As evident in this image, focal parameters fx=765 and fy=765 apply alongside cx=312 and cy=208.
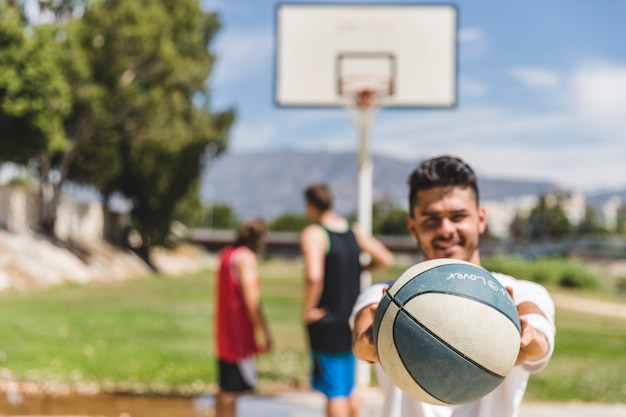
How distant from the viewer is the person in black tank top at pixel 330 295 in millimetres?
5066

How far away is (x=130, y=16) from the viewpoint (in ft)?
94.7

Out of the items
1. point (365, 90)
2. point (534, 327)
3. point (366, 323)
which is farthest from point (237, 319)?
point (365, 90)

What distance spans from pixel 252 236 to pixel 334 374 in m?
1.24

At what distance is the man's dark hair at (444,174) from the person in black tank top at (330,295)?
271 centimetres

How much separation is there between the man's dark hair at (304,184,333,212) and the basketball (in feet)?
10.0

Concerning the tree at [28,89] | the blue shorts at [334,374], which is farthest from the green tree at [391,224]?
the blue shorts at [334,374]

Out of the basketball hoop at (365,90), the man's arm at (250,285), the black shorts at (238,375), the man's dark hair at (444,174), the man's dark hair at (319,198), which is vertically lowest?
the black shorts at (238,375)

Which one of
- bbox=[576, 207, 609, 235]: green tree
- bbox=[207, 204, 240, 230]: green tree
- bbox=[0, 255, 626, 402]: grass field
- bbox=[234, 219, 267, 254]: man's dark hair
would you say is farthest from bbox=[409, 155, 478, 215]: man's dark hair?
bbox=[207, 204, 240, 230]: green tree

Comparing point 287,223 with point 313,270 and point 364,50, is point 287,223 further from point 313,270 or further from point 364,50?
point 313,270

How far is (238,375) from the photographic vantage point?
18.3 feet

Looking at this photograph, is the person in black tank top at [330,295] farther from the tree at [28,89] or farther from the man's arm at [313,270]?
the tree at [28,89]

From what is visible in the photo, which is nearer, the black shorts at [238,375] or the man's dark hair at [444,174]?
the man's dark hair at [444,174]

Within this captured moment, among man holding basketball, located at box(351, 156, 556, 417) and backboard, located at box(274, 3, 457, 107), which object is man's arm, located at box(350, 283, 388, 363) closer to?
man holding basketball, located at box(351, 156, 556, 417)

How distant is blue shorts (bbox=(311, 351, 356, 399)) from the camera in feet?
16.5
